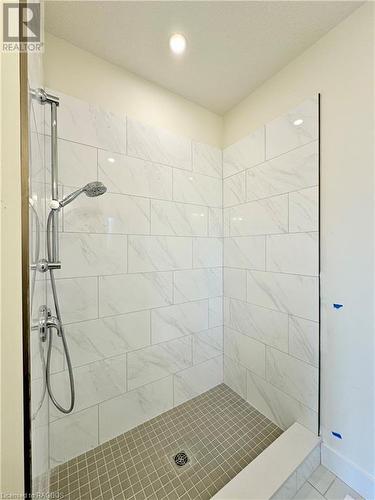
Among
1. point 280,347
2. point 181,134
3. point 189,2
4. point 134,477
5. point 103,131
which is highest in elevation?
point 189,2

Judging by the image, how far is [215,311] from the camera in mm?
1824

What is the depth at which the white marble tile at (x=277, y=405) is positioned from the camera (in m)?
1.26

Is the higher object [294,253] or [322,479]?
[294,253]

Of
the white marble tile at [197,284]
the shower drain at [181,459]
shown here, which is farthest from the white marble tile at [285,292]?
the shower drain at [181,459]

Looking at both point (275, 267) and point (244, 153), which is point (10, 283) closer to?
point (275, 267)

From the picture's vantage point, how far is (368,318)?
1019 mm


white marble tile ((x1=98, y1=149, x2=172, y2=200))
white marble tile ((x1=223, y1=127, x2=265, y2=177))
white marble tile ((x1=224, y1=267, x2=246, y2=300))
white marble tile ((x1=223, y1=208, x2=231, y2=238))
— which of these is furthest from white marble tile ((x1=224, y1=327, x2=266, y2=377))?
white marble tile ((x1=223, y1=127, x2=265, y2=177))

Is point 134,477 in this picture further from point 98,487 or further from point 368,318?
point 368,318

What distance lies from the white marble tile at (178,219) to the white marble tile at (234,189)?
0.23 meters

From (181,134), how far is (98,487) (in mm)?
2239

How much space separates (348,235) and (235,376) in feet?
4.56

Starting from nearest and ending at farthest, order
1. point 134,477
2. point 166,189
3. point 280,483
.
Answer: point 280,483, point 134,477, point 166,189

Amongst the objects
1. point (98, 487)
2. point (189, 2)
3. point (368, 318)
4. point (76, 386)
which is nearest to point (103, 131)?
point (189, 2)

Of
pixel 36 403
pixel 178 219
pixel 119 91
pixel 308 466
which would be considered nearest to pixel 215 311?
pixel 178 219
